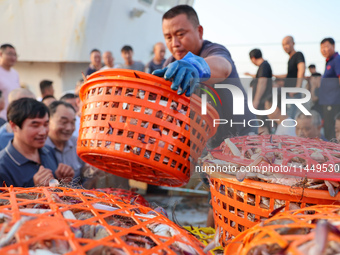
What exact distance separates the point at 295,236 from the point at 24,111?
190 cm

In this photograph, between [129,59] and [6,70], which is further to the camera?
[129,59]

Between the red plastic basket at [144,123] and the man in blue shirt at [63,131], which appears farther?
the man in blue shirt at [63,131]

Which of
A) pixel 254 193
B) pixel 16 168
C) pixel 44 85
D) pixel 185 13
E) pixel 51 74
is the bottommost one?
pixel 16 168

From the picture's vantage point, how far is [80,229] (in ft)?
2.11

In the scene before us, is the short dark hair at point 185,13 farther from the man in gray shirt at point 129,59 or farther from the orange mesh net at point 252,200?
the man in gray shirt at point 129,59

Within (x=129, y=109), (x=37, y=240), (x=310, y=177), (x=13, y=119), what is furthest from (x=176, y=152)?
(x=13, y=119)

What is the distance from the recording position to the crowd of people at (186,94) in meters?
1.16

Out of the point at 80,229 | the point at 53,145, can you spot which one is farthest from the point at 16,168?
the point at 80,229

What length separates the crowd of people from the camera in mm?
1164

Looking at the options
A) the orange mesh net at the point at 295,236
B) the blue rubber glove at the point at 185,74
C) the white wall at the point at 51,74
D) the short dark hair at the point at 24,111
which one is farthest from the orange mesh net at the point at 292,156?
the white wall at the point at 51,74

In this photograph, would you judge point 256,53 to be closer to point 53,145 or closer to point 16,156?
point 53,145

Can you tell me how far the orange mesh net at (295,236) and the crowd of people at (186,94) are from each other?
20.5 inches

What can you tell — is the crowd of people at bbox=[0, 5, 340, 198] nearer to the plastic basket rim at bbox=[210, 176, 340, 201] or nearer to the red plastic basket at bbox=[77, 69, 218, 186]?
the red plastic basket at bbox=[77, 69, 218, 186]

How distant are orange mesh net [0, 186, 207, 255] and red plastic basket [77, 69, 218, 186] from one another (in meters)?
0.27
